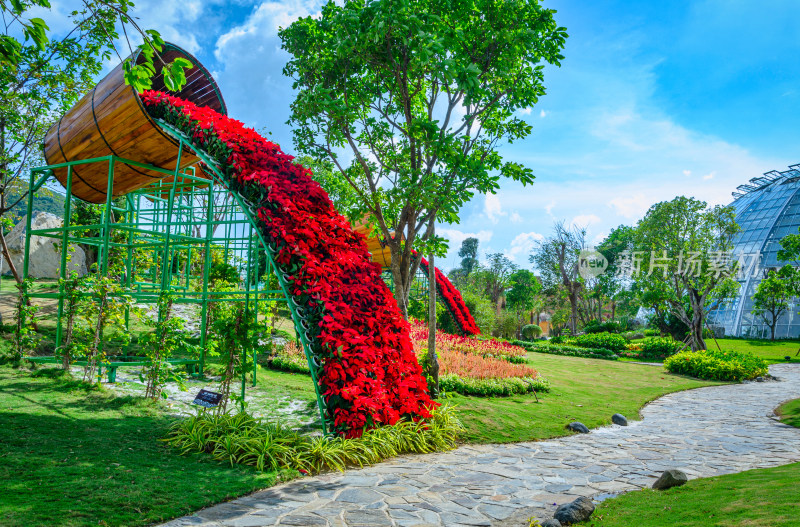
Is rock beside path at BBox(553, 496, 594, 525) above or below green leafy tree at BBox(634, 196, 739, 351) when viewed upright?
below

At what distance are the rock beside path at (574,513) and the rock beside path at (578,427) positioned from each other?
14.7ft

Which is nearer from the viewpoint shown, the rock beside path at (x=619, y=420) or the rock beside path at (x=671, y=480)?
the rock beside path at (x=671, y=480)

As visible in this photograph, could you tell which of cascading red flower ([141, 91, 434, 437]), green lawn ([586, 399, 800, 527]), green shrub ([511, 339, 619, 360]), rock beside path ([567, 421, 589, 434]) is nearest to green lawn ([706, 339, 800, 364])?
green shrub ([511, 339, 619, 360])

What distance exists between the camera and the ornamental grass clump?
5.18m

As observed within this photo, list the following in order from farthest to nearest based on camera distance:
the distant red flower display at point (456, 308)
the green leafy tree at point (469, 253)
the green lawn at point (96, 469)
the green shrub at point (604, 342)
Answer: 1. the green leafy tree at point (469, 253)
2. the green shrub at point (604, 342)
3. the distant red flower display at point (456, 308)
4. the green lawn at point (96, 469)

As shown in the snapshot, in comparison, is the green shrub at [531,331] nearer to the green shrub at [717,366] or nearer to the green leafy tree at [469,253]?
the green shrub at [717,366]

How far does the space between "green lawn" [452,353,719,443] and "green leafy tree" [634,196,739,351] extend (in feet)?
17.1

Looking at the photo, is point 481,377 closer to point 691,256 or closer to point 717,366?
point 717,366

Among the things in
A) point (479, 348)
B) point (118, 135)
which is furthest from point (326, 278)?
point (479, 348)

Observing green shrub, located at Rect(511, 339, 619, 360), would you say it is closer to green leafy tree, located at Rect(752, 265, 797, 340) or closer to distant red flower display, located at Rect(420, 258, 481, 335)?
distant red flower display, located at Rect(420, 258, 481, 335)

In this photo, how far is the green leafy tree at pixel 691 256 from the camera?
67.6 feet

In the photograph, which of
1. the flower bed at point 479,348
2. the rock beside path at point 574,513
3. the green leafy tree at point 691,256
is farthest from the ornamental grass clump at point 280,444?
the green leafy tree at point 691,256

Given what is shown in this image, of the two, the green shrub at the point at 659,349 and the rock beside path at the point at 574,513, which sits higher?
the rock beside path at the point at 574,513

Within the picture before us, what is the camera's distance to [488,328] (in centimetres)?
2816
